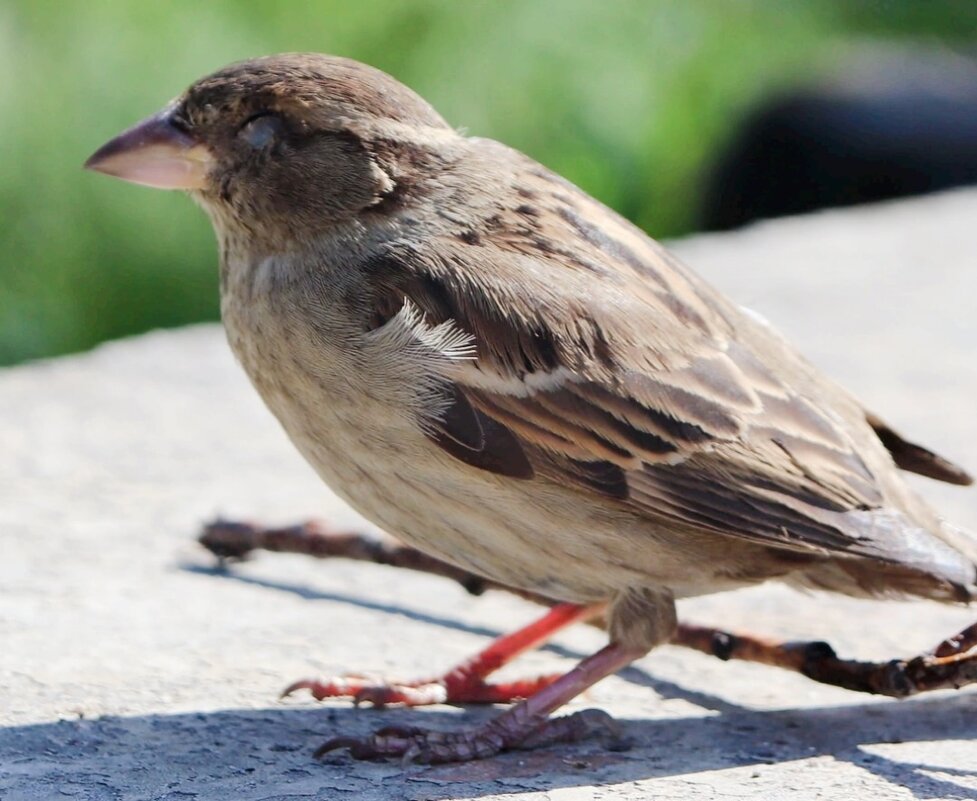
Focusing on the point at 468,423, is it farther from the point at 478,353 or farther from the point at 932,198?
the point at 932,198

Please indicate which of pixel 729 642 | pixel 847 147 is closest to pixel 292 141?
pixel 729 642

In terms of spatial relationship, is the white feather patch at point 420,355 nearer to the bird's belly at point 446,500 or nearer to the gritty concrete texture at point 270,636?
the bird's belly at point 446,500

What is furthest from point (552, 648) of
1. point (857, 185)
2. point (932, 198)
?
point (857, 185)

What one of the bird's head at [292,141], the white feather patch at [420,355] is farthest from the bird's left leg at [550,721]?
the bird's head at [292,141]

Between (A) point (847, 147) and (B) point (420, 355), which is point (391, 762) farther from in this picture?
(A) point (847, 147)

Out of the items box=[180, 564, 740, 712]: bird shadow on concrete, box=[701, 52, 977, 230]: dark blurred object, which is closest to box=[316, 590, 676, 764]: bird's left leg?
box=[180, 564, 740, 712]: bird shadow on concrete

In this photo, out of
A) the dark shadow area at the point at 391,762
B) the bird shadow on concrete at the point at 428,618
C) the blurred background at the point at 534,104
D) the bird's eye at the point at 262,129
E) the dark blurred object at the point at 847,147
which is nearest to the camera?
the dark shadow area at the point at 391,762

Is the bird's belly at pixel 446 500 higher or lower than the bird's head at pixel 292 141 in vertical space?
lower
